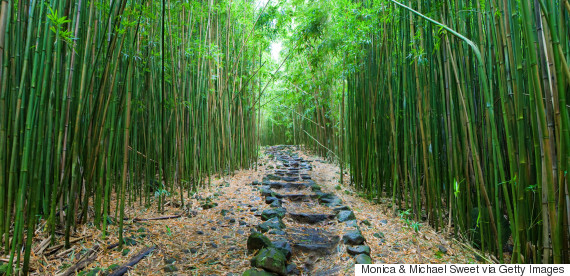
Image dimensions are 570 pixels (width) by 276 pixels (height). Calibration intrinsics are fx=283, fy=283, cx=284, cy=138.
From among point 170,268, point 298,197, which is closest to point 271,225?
point 170,268

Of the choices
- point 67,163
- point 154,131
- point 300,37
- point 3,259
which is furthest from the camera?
point 300,37

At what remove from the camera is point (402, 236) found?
1.84 metres

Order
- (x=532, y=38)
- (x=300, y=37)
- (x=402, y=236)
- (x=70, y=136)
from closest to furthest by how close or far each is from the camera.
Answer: (x=532, y=38)
(x=70, y=136)
(x=402, y=236)
(x=300, y=37)

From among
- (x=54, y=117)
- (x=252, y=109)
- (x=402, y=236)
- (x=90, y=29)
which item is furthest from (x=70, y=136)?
(x=252, y=109)

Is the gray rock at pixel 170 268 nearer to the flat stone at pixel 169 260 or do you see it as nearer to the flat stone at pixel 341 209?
the flat stone at pixel 169 260

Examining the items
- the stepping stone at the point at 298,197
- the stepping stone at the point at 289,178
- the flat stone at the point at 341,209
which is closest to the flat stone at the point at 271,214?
the flat stone at the point at 341,209

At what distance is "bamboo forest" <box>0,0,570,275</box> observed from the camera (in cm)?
112

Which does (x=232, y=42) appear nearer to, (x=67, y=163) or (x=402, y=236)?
(x=67, y=163)

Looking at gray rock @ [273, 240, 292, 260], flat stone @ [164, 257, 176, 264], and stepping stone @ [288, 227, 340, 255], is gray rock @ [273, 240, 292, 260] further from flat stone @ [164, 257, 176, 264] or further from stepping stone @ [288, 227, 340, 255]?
flat stone @ [164, 257, 176, 264]

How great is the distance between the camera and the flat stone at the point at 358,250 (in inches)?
61.3

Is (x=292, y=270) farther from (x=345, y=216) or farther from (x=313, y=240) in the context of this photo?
(x=345, y=216)

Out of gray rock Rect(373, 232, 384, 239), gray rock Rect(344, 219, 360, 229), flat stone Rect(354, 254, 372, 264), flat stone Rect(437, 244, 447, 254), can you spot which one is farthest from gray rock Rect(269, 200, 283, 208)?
flat stone Rect(437, 244, 447, 254)

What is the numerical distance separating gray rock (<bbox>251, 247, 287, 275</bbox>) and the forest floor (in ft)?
0.32

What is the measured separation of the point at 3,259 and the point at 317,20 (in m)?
3.56
